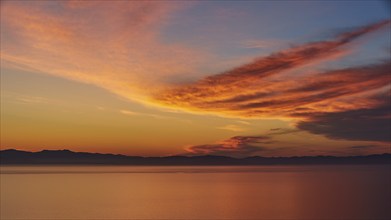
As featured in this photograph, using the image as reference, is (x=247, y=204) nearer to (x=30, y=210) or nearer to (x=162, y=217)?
(x=162, y=217)

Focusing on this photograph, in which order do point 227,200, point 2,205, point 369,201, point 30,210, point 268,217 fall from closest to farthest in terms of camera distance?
point 268,217, point 30,210, point 2,205, point 369,201, point 227,200

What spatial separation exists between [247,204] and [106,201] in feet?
54.8

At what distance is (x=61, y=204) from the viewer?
1997 inches

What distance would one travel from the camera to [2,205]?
48156 mm

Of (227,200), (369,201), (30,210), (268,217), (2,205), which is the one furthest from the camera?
(227,200)

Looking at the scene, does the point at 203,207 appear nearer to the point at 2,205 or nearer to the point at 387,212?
the point at 387,212

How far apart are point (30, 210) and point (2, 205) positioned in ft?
17.1

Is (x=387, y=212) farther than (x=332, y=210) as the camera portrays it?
No

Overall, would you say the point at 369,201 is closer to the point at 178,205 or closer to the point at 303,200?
the point at 303,200

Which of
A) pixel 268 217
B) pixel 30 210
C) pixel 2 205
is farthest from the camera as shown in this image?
A: pixel 2 205

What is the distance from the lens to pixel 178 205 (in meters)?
50.4

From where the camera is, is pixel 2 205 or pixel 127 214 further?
pixel 2 205

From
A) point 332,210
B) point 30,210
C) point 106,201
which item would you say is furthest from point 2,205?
point 332,210

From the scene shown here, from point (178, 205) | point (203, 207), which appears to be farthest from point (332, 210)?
point (178, 205)
